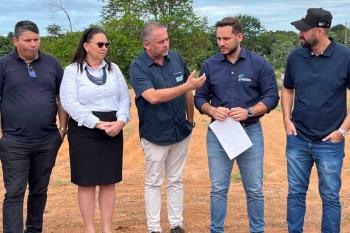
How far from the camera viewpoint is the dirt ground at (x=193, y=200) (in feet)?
17.7

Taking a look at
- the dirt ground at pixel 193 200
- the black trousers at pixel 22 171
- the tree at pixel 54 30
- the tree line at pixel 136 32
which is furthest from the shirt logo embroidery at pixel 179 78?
the tree at pixel 54 30

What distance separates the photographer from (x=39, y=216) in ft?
15.8

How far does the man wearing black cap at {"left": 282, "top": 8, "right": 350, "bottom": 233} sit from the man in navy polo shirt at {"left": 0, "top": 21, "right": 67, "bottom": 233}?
205 cm

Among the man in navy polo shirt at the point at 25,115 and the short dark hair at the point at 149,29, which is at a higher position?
the short dark hair at the point at 149,29

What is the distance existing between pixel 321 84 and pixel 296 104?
0.30m

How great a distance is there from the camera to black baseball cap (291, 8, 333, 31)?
13.5 ft

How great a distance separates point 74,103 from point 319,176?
2114 millimetres

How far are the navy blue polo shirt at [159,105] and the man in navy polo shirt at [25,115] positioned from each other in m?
0.73

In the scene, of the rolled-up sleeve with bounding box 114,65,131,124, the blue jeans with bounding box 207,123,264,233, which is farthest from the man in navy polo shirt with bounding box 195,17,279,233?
the rolled-up sleeve with bounding box 114,65,131,124

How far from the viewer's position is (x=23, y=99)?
4383 millimetres

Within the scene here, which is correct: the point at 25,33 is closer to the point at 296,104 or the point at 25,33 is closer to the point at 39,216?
the point at 39,216

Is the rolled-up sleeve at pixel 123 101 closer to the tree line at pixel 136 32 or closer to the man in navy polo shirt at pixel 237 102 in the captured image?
the man in navy polo shirt at pixel 237 102

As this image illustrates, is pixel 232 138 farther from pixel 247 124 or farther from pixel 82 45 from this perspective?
pixel 82 45

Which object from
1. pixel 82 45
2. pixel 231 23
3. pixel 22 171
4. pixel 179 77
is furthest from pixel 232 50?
pixel 22 171
